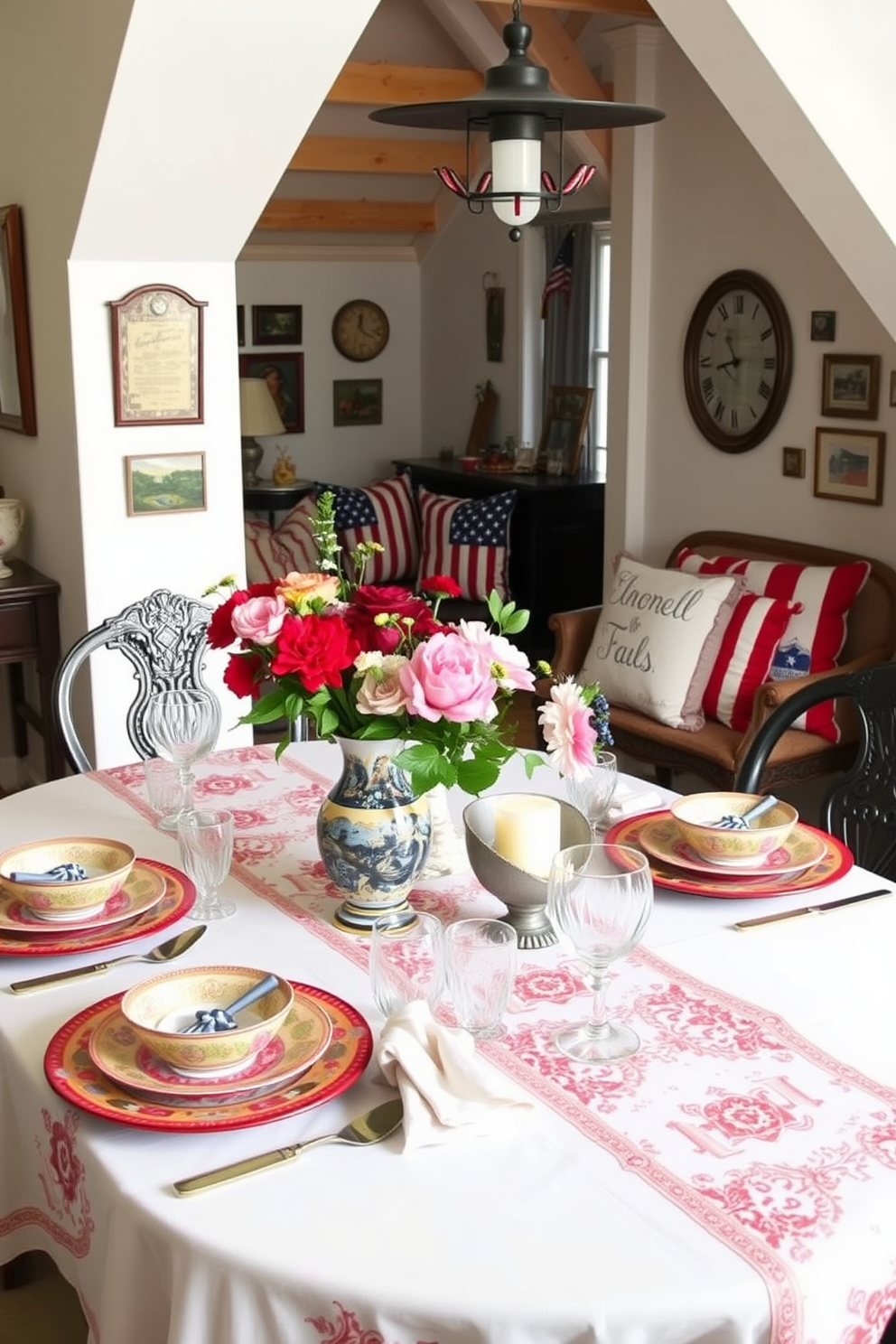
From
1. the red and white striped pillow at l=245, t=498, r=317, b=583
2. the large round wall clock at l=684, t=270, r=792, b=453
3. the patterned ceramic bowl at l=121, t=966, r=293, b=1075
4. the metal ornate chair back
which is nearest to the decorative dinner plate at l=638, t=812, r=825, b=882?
the patterned ceramic bowl at l=121, t=966, r=293, b=1075

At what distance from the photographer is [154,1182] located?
52.3 inches

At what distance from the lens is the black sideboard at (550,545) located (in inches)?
227

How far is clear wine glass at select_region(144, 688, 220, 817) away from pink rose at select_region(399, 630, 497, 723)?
1.85 feet

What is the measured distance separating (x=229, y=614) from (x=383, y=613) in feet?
0.69

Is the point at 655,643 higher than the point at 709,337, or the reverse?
the point at 709,337

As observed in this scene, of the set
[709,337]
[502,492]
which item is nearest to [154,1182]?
[709,337]

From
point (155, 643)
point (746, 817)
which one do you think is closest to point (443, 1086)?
point (746, 817)

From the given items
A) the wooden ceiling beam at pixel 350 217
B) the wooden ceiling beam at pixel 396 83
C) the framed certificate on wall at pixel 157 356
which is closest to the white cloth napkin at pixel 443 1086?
the framed certificate on wall at pixel 157 356

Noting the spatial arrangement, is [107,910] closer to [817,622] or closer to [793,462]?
[817,622]

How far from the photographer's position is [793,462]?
4.27m

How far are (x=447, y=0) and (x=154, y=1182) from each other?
5004mm

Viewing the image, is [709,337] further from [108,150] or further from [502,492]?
[108,150]

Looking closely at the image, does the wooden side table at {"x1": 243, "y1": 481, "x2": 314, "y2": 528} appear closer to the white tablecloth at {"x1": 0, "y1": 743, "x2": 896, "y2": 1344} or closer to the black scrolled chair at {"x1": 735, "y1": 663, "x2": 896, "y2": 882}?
the black scrolled chair at {"x1": 735, "y1": 663, "x2": 896, "y2": 882}

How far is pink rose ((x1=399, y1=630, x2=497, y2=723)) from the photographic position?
1.70m
